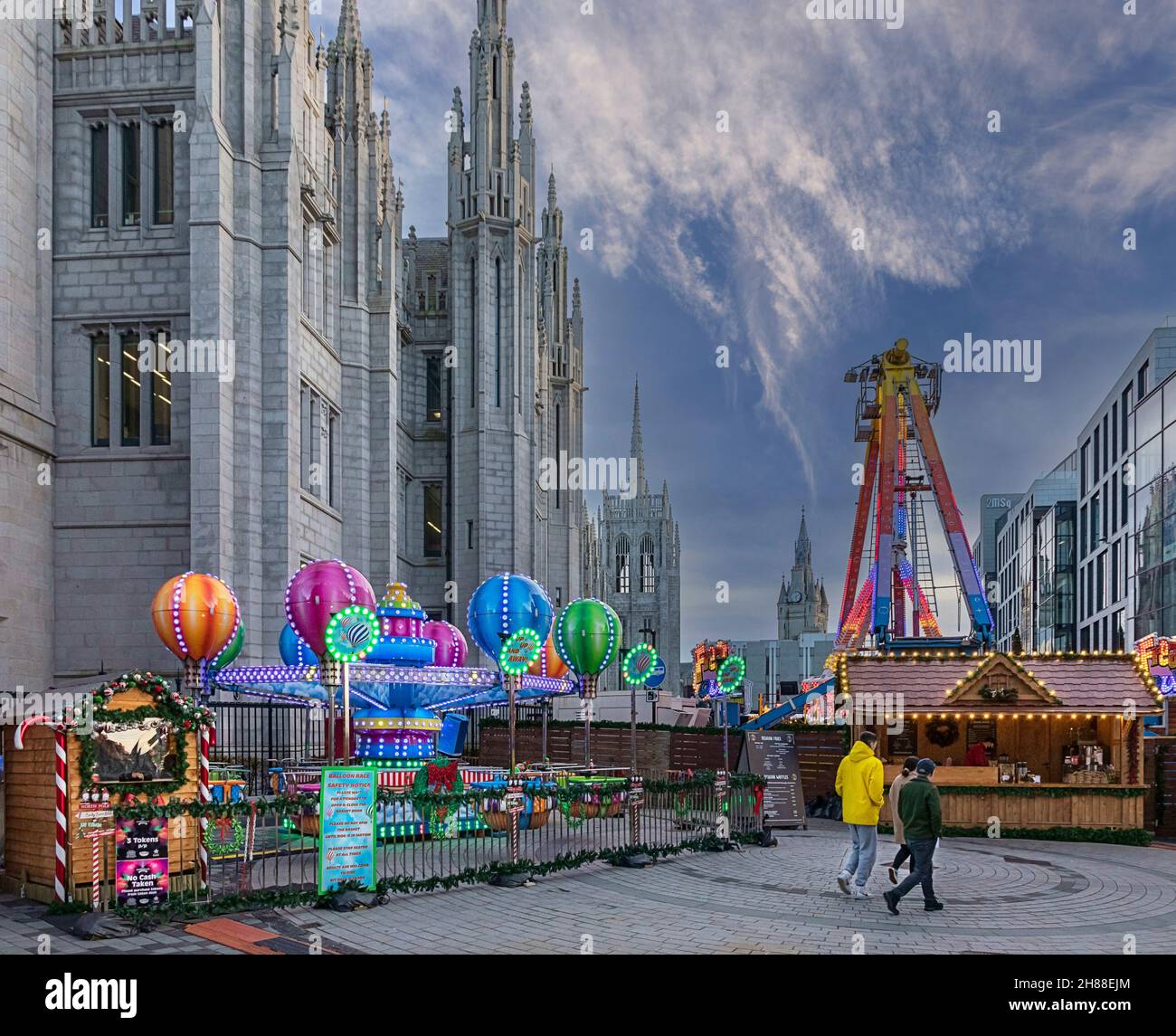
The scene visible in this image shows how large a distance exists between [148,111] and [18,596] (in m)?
13.5

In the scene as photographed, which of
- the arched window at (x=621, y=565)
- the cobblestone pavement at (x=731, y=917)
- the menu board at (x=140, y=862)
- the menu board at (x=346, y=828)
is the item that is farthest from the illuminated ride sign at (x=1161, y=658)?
the arched window at (x=621, y=565)

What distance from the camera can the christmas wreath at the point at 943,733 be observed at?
83.1ft

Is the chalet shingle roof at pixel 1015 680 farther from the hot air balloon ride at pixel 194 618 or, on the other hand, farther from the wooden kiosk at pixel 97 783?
the wooden kiosk at pixel 97 783

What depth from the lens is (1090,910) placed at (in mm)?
13281

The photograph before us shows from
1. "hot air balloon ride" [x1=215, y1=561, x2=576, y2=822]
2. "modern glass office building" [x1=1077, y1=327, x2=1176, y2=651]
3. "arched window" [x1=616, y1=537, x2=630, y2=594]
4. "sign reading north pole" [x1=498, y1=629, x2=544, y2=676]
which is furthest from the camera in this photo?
"arched window" [x1=616, y1=537, x2=630, y2=594]

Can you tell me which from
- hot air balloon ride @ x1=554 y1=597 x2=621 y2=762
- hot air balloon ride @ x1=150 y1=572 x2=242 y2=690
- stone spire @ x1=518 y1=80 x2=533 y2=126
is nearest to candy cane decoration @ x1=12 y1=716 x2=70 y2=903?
hot air balloon ride @ x1=150 y1=572 x2=242 y2=690

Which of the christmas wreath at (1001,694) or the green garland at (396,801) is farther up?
the christmas wreath at (1001,694)

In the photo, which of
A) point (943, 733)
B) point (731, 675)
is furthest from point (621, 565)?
point (943, 733)

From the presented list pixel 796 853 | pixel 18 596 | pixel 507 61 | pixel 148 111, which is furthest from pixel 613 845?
pixel 507 61

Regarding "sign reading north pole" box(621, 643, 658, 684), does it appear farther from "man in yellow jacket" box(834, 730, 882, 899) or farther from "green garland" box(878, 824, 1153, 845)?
"man in yellow jacket" box(834, 730, 882, 899)

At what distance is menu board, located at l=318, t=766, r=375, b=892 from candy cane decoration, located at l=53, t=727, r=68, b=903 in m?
2.76

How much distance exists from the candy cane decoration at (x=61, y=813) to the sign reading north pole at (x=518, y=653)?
7.29m

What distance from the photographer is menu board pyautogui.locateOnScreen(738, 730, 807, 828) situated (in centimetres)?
2252
